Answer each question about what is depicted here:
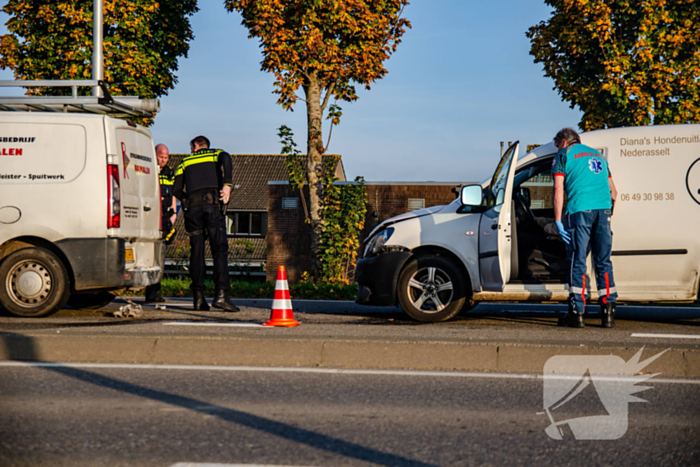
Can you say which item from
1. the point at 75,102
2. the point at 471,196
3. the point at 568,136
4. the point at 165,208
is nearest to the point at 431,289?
the point at 471,196

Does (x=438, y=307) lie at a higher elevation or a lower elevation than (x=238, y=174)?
lower

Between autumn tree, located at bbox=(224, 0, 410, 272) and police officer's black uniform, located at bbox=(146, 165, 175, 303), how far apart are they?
214 inches

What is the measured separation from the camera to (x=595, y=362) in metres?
5.23

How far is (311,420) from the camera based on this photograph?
3.90 meters

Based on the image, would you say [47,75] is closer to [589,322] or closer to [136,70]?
[136,70]

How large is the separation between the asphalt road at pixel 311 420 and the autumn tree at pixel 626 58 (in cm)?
1811

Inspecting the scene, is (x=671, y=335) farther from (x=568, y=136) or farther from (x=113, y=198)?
(x=113, y=198)

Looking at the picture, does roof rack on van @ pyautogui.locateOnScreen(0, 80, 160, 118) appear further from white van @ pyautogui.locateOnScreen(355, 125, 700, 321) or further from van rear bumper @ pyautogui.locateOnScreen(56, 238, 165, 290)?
white van @ pyautogui.locateOnScreen(355, 125, 700, 321)

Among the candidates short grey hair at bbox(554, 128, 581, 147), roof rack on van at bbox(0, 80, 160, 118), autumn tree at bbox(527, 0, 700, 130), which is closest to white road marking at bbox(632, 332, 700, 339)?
short grey hair at bbox(554, 128, 581, 147)

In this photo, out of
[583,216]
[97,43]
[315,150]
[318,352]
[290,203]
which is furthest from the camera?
[290,203]

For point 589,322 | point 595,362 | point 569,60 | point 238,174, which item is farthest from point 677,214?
point 238,174

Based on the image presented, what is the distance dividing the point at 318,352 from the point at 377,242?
250 centimetres

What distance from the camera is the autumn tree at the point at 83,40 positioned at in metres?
21.9

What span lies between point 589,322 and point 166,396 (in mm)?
4784
